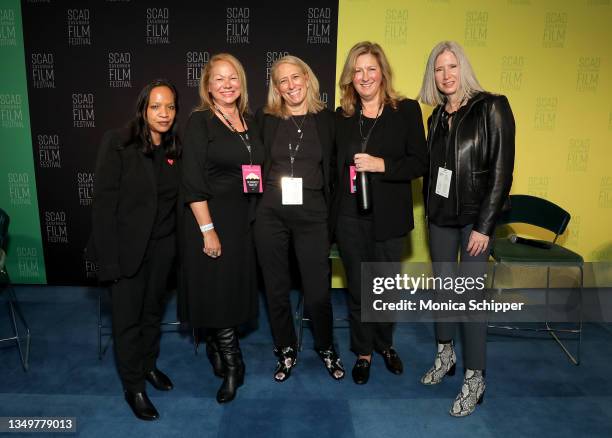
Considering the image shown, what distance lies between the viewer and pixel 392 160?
2.35m

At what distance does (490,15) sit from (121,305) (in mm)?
3170

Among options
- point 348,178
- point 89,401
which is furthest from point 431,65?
point 89,401

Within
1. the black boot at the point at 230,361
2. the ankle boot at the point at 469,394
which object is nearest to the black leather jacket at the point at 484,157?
the ankle boot at the point at 469,394

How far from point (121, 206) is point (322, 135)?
0.99 meters

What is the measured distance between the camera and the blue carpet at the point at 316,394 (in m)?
2.22

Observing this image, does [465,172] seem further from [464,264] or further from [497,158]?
→ [464,264]

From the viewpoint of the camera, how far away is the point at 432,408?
2.38 m

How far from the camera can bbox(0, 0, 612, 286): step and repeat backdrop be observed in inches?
140

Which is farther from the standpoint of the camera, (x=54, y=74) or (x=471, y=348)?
(x=54, y=74)

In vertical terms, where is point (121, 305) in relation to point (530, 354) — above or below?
above

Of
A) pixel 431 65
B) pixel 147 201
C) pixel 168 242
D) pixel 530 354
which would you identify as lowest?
pixel 530 354

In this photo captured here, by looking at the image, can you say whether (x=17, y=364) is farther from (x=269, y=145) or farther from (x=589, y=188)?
(x=589, y=188)

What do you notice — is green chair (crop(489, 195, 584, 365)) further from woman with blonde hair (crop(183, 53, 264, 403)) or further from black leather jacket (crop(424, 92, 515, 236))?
woman with blonde hair (crop(183, 53, 264, 403))

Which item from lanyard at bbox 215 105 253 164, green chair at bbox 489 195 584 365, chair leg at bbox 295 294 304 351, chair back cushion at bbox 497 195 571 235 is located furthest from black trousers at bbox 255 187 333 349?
chair back cushion at bbox 497 195 571 235
